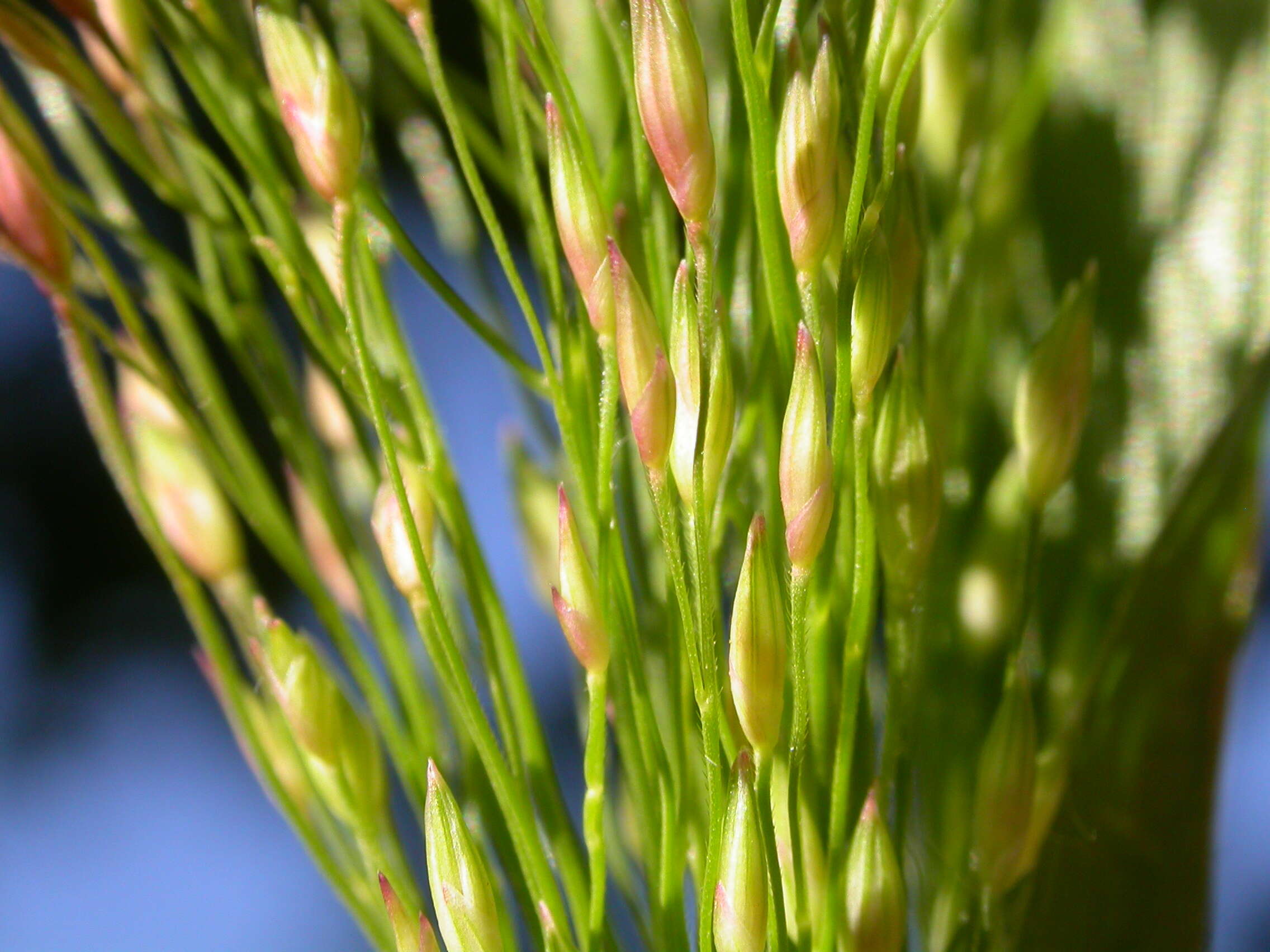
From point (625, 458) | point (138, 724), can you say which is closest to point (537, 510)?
point (625, 458)

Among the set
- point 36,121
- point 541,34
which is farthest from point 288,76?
point 36,121

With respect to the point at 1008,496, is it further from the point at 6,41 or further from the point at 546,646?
the point at 546,646

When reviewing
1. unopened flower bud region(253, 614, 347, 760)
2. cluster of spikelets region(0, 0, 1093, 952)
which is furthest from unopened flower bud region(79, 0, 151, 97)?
unopened flower bud region(253, 614, 347, 760)

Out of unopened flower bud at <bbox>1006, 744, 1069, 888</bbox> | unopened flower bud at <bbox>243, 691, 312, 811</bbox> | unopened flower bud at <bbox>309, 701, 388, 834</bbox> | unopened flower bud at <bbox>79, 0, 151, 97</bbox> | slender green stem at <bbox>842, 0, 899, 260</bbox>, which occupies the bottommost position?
unopened flower bud at <bbox>1006, 744, 1069, 888</bbox>

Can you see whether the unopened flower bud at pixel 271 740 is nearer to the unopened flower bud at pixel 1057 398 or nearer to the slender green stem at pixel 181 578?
the slender green stem at pixel 181 578

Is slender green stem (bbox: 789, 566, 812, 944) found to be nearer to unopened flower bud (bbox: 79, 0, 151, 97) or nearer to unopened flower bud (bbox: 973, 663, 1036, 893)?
unopened flower bud (bbox: 973, 663, 1036, 893)

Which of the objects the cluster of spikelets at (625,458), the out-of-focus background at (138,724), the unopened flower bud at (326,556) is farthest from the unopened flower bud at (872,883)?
the out-of-focus background at (138,724)
